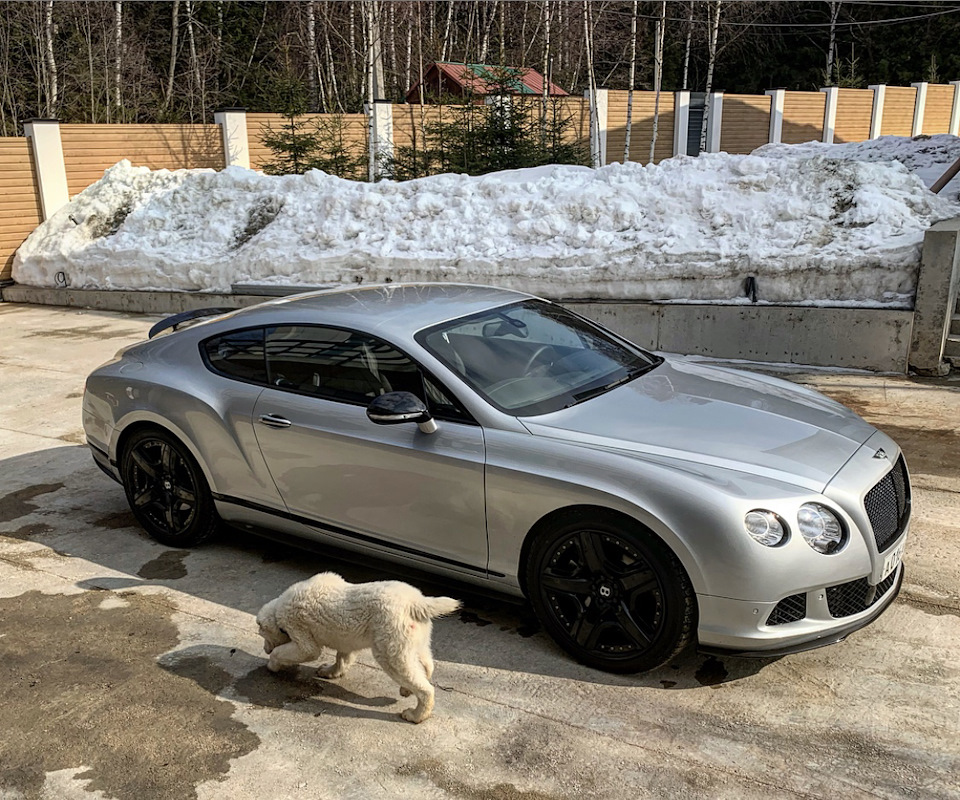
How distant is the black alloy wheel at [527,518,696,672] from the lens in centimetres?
343

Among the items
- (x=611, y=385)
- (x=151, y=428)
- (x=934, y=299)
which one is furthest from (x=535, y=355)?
(x=934, y=299)

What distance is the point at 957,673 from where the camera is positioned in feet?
11.9

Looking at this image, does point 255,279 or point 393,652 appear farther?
point 255,279

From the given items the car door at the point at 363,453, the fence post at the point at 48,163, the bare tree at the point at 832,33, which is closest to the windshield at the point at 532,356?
the car door at the point at 363,453

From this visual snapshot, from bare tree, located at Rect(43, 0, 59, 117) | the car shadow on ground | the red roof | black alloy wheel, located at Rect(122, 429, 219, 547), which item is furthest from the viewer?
bare tree, located at Rect(43, 0, 59, 117)

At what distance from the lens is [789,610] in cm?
337

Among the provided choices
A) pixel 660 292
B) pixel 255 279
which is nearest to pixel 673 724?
pixel 660 292

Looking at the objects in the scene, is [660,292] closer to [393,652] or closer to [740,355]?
[740,355]

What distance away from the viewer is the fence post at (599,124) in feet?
77.2

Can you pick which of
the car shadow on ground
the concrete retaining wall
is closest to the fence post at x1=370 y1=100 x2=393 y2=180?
the concrete retaining wall

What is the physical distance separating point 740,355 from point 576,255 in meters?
2.29

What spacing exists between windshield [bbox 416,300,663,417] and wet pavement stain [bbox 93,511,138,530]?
260 centimetres

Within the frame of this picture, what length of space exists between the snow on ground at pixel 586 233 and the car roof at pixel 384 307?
5.02 metres

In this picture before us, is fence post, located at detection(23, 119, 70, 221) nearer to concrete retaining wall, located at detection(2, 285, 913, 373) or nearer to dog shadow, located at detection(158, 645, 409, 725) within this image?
concrete retaining wall, located at detection(2, 285, 913, 373)
